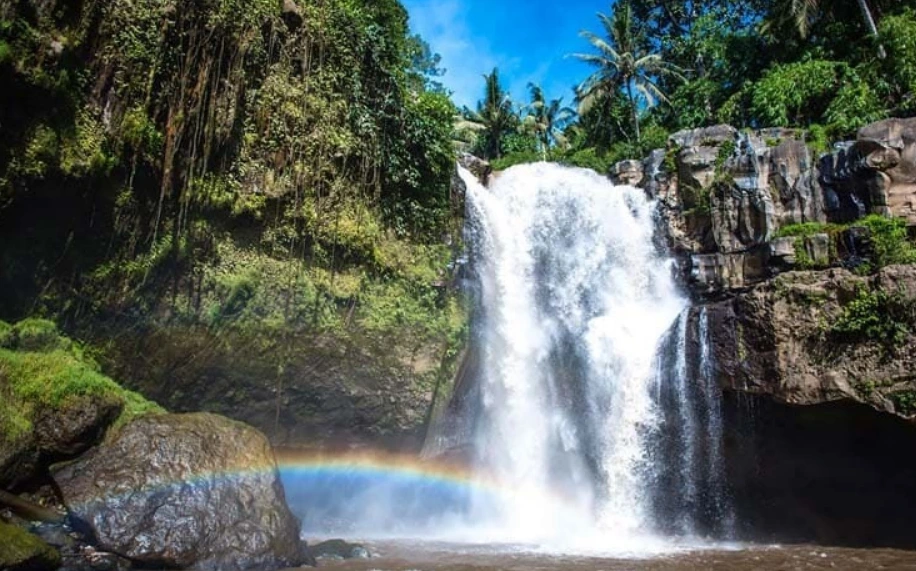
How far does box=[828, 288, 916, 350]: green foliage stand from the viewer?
12594mm

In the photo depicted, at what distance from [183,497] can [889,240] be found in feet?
48.1

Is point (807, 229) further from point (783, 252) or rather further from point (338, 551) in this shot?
point (338, 551)

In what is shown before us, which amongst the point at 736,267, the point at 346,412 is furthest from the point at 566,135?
the point at 346,412

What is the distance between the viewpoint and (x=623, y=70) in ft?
108

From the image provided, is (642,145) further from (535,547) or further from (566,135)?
(535,547)

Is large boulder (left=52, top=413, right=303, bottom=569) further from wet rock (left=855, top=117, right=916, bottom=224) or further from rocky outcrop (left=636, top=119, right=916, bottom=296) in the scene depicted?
wet rock (left=855, top=117, right=916, bottom=224)

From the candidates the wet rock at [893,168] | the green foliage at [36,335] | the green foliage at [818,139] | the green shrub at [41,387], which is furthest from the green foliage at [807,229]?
the green foliage at [36,335]

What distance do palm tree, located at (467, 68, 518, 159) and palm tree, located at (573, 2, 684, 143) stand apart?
18.1 ft

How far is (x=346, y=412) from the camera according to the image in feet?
45.8

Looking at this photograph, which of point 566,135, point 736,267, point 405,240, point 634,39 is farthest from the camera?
point 566,135

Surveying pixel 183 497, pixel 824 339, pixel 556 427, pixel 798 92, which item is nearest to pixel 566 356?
pixel 556 427

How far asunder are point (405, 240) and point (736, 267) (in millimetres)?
8712

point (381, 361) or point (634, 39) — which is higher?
point (634, 39)

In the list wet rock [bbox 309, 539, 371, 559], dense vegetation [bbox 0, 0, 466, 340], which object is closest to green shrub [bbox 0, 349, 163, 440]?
dense vegetation [bbox 0, 0, 466, 340]
